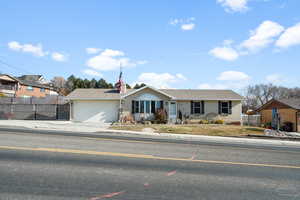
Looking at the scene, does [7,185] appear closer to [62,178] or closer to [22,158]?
[62,178]

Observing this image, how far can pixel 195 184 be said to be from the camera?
4.22 m

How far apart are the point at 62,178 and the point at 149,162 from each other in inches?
99.2

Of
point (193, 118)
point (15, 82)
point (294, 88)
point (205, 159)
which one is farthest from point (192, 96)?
point (294, 88)

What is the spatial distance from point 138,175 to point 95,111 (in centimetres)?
1912

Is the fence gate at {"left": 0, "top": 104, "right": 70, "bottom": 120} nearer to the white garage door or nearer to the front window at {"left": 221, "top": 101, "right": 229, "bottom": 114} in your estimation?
the white garage door

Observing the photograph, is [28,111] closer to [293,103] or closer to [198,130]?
[198,130]

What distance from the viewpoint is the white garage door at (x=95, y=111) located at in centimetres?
2250

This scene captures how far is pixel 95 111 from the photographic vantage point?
74.4 ft

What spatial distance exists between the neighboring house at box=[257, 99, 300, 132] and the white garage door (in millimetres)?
18319

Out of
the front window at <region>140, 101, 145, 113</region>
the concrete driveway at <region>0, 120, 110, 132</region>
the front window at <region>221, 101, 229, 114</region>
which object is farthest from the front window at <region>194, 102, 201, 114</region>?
the concrete driveway at <region>0, 120, 110, 132</region>

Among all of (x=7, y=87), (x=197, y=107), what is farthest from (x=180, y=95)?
(x=7, y=87)

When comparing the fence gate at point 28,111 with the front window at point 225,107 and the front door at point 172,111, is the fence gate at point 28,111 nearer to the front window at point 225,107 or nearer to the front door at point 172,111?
the front door at point 172,111

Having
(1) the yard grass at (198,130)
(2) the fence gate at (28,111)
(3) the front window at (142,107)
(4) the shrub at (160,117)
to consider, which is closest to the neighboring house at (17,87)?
(2) the fence gate at (28,111)

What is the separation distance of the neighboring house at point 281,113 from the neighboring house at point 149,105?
13.9 ft
